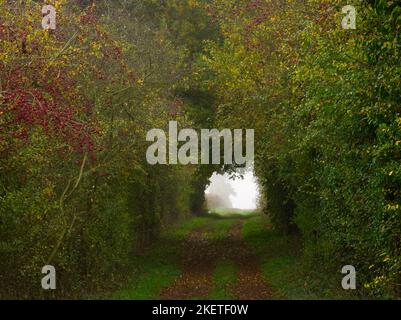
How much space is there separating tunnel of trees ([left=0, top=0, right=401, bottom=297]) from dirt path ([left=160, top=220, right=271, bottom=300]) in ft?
8.58

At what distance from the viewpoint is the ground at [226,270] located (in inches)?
738

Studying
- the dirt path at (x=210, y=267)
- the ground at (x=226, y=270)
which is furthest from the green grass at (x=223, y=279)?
the dirt path at (x=210, y=267)

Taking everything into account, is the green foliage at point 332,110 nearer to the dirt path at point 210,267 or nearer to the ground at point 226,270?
the ground at point 226,270

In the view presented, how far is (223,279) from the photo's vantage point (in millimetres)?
21969

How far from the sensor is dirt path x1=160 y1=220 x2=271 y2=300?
755 inches

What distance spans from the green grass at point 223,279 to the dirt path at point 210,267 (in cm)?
21

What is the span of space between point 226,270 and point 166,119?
774cm

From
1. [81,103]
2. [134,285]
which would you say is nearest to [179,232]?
[134,285]

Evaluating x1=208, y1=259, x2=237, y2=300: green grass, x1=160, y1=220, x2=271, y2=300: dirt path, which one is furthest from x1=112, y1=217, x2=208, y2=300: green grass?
x1=208, y1=259, x2=237, y2=300: green grass

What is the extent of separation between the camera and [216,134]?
2852cm

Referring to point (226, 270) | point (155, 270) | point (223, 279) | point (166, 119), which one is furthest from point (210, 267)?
point (166, 119)

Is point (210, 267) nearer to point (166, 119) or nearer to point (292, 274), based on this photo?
point (292, 274)

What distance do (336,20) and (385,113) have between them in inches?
177
